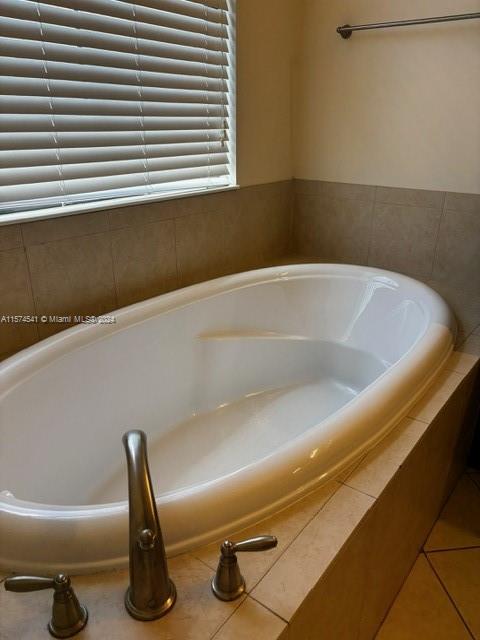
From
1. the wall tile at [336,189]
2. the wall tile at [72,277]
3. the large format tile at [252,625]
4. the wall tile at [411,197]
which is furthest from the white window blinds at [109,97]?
the large format tile at [252,625]

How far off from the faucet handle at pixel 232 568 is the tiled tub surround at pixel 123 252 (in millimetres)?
971

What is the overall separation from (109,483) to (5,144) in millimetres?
991

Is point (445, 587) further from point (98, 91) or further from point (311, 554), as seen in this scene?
point (98, 91)

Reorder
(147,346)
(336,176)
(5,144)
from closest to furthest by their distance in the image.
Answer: (5,144) → (147,346) → (336,176)

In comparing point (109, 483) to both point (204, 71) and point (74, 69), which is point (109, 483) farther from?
point (204, 71)

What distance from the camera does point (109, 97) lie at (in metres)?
1.43

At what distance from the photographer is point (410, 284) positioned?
177 centimetres

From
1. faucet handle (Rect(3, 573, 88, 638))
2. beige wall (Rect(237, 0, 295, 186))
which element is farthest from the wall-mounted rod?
faucet handle (Rect(3, 573, 88, 638))

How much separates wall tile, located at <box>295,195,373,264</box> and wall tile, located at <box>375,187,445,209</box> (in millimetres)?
75

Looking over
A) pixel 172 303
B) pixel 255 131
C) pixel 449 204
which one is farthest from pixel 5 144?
pixel 449 204

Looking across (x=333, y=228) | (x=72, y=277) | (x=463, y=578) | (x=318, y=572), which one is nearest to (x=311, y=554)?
(x=318, y=572)

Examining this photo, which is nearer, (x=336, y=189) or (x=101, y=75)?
(x=101, y=75)

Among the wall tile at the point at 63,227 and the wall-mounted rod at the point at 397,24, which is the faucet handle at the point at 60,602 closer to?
the wall tile at the point at 63,227

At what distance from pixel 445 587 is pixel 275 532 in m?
0.82
